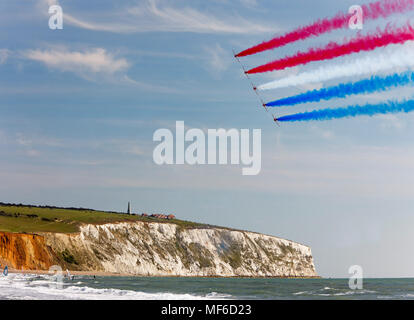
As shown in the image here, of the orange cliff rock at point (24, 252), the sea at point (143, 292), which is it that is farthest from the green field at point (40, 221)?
the sea at point (143, 292)

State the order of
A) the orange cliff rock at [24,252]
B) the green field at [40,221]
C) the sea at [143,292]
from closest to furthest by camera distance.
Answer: the sea at [143,292] → the orange cliff rock at [24,252] → the green field at [40,221]

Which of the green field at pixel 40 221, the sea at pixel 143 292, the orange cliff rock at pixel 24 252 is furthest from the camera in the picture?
the green field at pixel 40 221

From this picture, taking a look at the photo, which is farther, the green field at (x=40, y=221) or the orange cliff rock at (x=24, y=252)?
the green field at (x=40, y=221)

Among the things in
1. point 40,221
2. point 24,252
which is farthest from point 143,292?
point 40,221

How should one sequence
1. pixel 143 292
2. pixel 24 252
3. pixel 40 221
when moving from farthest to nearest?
1. pixel 40 221
2. pixel 24 252
3. pixel 143 292

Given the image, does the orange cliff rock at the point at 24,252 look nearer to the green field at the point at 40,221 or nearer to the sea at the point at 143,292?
the green field at the point at 40,221

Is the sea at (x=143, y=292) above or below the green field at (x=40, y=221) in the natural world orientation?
below

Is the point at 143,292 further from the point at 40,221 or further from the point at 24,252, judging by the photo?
the point at 40,221
